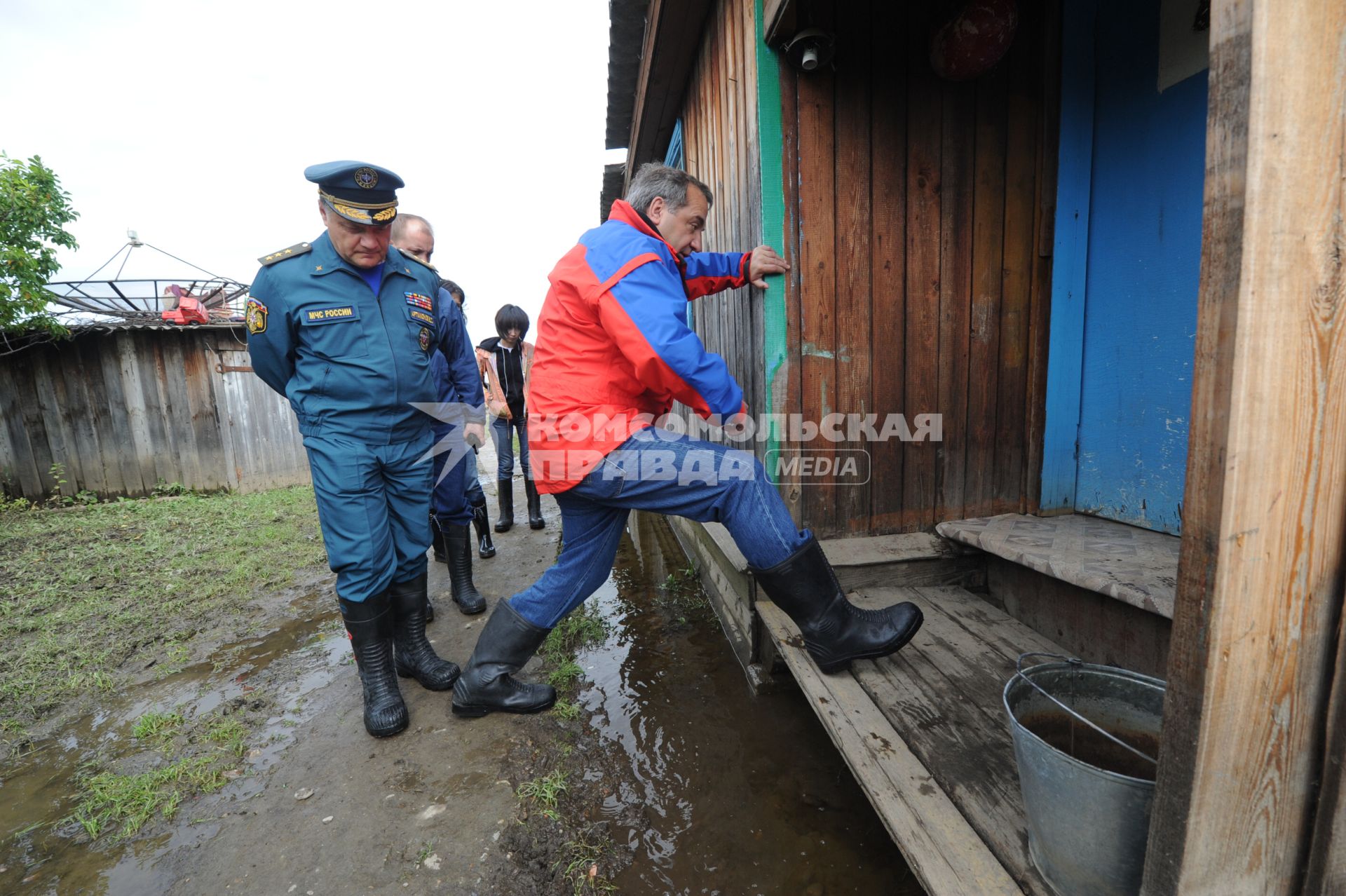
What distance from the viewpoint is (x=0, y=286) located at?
280 inches

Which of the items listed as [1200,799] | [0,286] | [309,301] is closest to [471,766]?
[309,301]

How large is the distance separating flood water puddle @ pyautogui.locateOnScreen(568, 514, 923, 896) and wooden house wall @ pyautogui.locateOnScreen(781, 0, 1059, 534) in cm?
92

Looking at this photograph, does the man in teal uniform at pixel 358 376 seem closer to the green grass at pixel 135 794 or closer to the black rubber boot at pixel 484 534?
the green grass at pixel 135 794

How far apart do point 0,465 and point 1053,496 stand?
12.6 meters

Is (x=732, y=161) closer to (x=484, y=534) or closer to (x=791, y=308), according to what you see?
(x=791, y=308)

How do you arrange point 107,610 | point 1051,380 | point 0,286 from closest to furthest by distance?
point 1051,380 → point 107,610 → point 0,286

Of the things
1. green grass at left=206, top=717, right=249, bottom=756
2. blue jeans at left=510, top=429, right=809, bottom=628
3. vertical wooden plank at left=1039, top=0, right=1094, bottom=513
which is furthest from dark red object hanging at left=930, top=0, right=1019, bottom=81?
green grass at left=206, top=717, right=249, bottom=756

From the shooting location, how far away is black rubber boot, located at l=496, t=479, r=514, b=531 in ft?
17.4

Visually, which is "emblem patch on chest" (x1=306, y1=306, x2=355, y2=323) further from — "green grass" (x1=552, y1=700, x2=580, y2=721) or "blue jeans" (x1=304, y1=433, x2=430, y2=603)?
"green grass" (x1=552, y1=700, x2=580, y2=721)

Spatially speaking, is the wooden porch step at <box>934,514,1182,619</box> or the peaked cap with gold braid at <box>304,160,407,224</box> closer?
the wooden porch step at <box>934,514,1182,619</box>

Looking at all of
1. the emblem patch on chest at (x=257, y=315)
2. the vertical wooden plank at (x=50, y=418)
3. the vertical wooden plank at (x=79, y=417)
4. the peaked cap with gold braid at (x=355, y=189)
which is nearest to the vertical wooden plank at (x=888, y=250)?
the peaked cap with gold braid at (x=355, y=189)

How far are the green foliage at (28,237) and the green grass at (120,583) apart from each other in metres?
2.70

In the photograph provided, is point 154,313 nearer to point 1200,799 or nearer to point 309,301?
point 309,301

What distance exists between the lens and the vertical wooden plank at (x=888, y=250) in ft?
8.29
